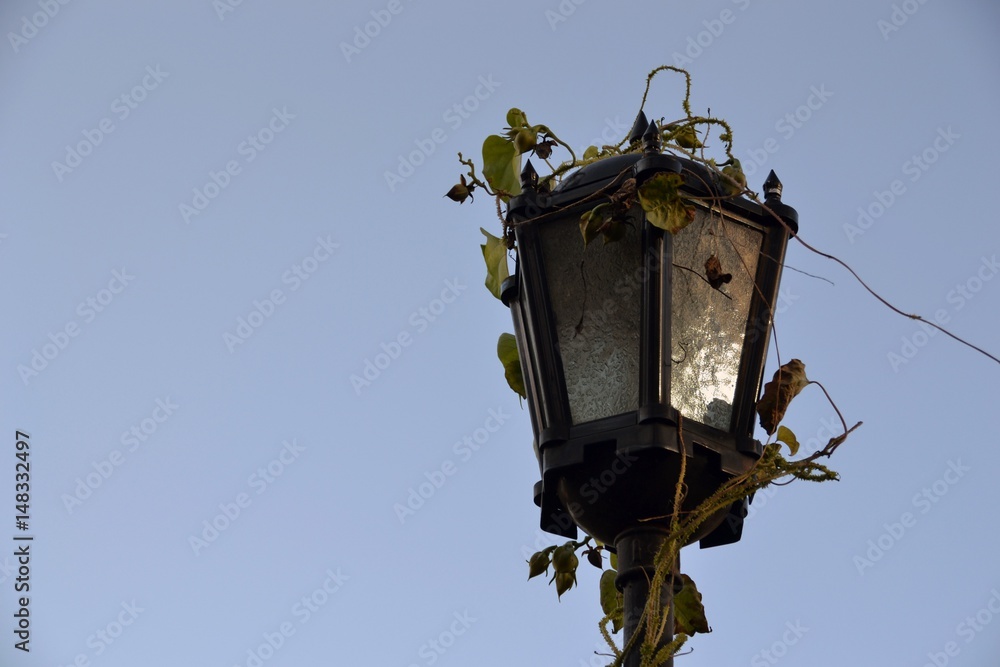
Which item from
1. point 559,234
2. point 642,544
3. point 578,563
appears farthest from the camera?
point 578,563

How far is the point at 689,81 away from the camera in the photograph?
9.64 ft

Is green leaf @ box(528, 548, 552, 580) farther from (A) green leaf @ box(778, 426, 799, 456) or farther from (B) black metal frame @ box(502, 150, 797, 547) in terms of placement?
(A) green leaf @ box(778, 426, 799, 456)

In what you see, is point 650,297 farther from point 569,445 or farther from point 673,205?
point 569,445

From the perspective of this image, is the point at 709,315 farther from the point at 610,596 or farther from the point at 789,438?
the point at 610,596

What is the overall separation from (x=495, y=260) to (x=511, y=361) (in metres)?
0.25

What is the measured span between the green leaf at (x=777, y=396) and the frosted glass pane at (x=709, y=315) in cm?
7

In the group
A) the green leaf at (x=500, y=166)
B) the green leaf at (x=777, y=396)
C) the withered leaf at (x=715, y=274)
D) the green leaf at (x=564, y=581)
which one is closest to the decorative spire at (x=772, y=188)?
the withered leaf at (x=715, y=274)

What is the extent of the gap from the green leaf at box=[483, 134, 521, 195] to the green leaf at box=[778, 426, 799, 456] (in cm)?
82

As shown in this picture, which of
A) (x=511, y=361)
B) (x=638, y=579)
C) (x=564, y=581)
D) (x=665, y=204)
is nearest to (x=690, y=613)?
(x=638, y=579)

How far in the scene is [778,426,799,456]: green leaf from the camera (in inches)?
95.3

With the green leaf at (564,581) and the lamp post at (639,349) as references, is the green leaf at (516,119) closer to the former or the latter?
the lamp post at (639,349)

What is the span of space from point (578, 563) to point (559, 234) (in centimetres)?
78

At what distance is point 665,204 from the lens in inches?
94.0

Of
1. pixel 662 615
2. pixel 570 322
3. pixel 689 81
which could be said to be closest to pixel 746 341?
pixel 570 322
